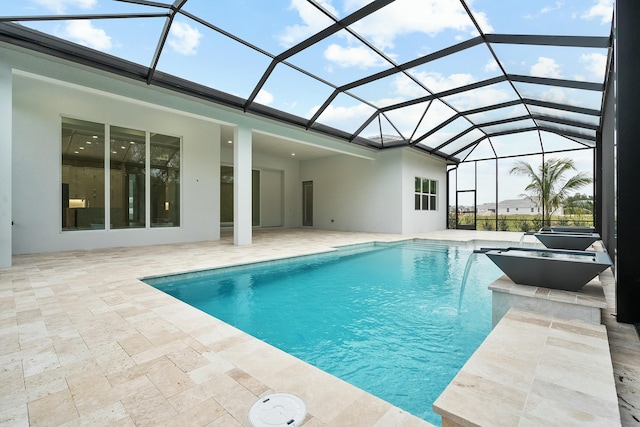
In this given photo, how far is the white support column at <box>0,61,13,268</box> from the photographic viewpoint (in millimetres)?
4406

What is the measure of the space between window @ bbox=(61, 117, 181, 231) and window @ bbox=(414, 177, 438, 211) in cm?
887

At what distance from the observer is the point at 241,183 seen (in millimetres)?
7289

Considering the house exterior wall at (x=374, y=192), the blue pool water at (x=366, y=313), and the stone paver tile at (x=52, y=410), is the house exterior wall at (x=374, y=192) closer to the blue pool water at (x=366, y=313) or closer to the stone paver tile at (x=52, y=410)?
the blue pool water at (x=366, y=313)

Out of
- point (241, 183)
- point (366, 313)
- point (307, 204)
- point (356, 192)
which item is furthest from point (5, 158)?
point (307, 204)

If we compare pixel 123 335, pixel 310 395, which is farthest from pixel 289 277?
pixel 310 395

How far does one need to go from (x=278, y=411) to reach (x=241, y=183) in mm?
6425

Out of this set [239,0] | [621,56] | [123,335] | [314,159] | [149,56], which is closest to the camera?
[621,56]

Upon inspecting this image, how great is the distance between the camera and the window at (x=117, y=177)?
6.34 m

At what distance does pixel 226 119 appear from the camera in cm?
705

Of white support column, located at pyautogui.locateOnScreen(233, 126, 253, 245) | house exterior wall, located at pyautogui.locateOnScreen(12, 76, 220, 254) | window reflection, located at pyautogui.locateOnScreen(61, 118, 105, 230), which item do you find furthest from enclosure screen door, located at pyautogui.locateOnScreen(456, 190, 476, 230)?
window reflection, located at pyautogui.locateOnScreen(61, 118, 105, 230)

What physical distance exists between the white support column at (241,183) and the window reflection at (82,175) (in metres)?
2.94

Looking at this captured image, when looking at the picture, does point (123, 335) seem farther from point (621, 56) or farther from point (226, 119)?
point (226, 119)

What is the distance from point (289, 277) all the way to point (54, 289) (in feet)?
9.99

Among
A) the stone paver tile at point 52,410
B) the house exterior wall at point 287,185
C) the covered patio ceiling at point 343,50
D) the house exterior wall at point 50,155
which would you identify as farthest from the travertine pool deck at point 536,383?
the house exterior wall at point 287,185
